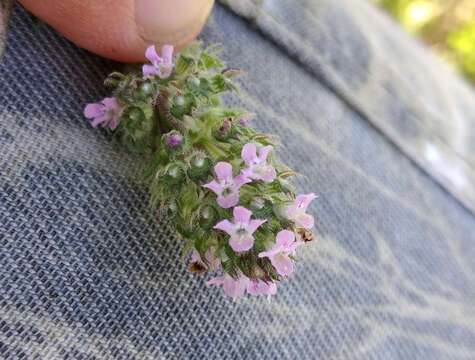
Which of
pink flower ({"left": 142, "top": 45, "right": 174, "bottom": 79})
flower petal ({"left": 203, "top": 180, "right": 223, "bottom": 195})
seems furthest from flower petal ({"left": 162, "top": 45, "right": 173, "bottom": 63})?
flower petal ({"left": 203, "top": 180, "right": 223, "bottom": 195})

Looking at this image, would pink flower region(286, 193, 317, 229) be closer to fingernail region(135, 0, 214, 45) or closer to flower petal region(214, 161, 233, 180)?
flower petal region(214, 161, 233, 180)

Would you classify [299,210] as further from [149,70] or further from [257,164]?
[149,70]

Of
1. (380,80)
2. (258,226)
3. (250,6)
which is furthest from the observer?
(380,80)

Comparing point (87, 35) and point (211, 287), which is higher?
point (87, 35)

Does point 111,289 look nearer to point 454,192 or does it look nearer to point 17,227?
point 17,227

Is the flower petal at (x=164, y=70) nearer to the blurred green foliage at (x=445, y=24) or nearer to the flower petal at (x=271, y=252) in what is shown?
the flower petal at (x=271, y=252)

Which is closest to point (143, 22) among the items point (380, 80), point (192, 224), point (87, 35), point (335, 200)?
point (87, 35)
